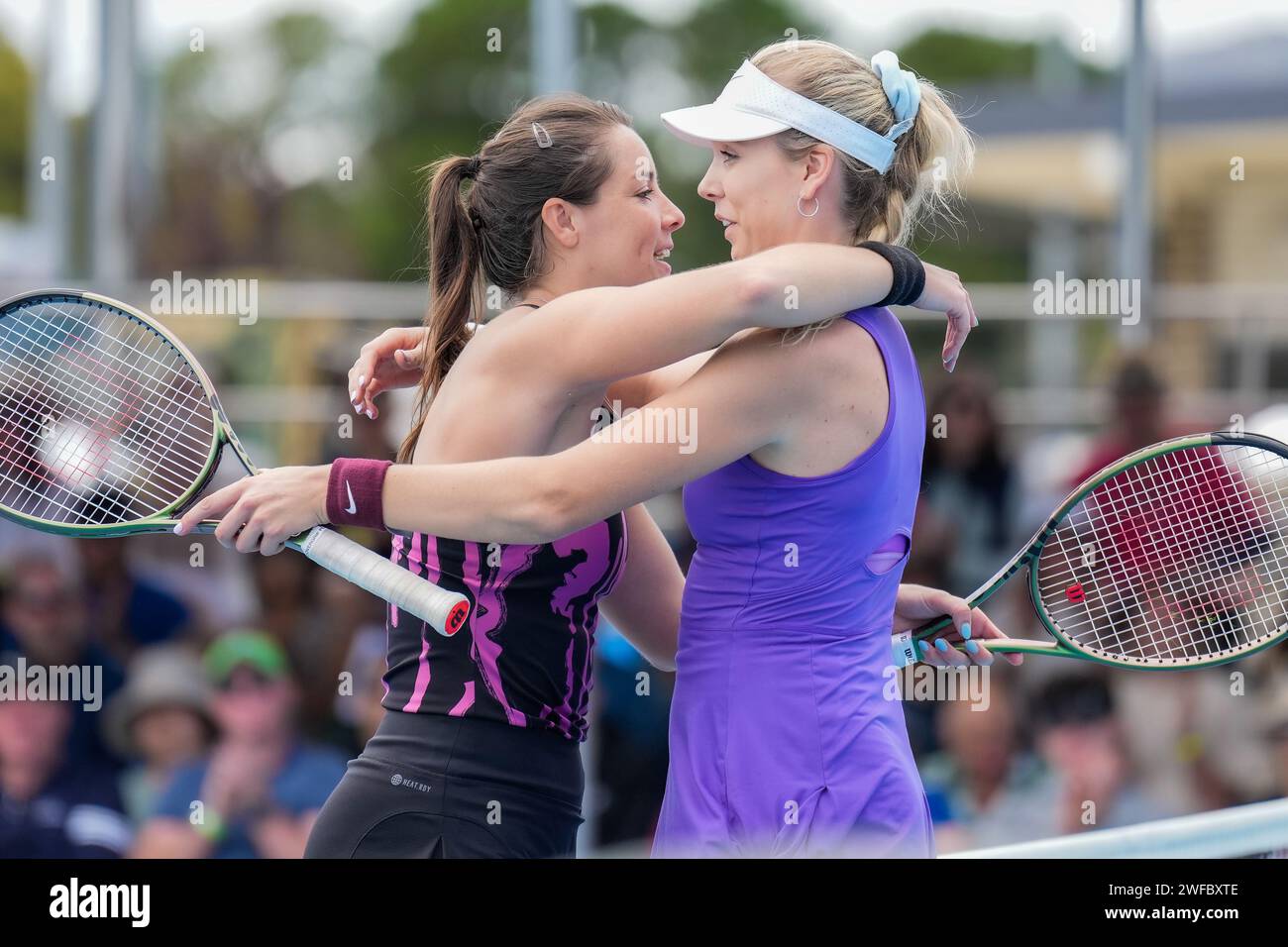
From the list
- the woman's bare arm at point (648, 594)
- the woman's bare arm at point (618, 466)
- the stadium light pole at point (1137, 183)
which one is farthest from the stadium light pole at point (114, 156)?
the woman's bare arm at point (618, 466)

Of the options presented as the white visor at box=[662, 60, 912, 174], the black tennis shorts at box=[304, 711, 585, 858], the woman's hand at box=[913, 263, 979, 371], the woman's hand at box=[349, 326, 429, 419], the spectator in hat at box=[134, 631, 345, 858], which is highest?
the white visor at box=[662, 60, 912, 174]

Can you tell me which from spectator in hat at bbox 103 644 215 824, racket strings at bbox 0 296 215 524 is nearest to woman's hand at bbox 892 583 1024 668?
racket strings at bbox 0 296 215 524

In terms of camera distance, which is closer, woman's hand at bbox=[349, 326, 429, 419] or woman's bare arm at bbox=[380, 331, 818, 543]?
woman's bare arm at bbox=[380, 331, 818, 543]

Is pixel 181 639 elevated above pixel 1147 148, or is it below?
below

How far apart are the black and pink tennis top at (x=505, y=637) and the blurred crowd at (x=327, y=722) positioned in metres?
2.22

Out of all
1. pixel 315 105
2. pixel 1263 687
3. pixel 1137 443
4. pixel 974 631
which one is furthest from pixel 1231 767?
pixel 315 105

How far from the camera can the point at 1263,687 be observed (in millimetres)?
4551

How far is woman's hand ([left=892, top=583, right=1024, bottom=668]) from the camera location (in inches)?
95.3

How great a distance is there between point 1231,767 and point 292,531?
3.42 meters

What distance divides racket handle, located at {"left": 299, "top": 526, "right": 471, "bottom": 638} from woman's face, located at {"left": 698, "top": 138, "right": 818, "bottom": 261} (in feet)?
2.20

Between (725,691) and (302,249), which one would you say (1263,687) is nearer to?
(725,691)

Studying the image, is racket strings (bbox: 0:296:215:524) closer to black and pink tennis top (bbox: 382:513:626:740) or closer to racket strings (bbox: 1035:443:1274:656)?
black and pink tennis top (bbox: 382:513:626:740)

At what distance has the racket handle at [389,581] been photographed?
2066 mm

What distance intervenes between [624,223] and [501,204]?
20 cm
